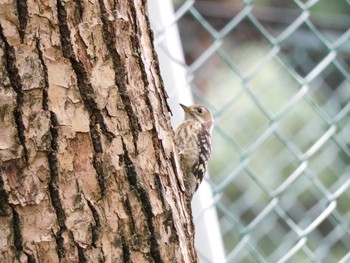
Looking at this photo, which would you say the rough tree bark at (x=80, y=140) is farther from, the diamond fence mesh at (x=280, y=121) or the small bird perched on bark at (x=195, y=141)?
the diamond fence mesh at (x=280, y=121)

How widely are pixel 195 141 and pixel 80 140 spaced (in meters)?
1.50

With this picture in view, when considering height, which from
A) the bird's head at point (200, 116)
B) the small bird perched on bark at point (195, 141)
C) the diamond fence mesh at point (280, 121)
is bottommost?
the small bird perched on bark at point (195, 141)

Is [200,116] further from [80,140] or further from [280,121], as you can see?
[280,121]

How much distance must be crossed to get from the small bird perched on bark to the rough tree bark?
1082 millimetres

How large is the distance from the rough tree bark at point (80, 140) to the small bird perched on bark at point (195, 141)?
3.55 ft

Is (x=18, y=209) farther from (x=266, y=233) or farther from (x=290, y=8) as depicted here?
(x=290, y=8)

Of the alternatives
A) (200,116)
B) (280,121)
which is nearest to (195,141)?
(200,116)

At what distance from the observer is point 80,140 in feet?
5.04

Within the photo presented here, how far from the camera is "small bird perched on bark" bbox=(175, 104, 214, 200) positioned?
2.81 meters

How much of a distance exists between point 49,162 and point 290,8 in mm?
4655

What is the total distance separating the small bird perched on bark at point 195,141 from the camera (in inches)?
110

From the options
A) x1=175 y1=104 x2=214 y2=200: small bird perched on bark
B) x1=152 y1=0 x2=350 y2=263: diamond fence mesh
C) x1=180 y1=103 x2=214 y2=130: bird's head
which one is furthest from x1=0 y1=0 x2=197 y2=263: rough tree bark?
x1=152 y1=0 x2=350 y2=263: diamond fence mesh

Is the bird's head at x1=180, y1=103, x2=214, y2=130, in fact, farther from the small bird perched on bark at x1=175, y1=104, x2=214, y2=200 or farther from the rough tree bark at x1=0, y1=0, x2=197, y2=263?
the rough tree bark at x1=0, y1=0, x2=197, y2=263

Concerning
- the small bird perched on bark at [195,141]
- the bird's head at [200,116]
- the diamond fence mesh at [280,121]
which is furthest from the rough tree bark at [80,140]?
the diamond fence mesh at [280,121]
